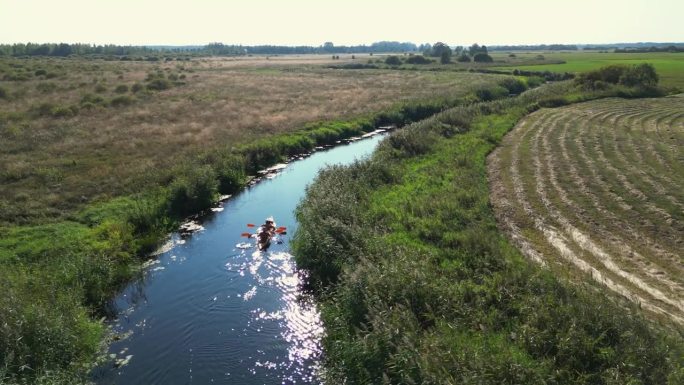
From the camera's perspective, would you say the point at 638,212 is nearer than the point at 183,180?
Yes

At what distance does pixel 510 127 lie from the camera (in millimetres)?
46906

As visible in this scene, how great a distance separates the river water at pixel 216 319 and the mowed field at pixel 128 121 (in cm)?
850

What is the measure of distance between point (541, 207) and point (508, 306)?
40.5 ft

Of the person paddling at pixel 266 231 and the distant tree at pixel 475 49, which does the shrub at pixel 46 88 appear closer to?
the person paddling at pixel 266 231

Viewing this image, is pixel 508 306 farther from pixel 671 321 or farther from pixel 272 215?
pixel 272 215

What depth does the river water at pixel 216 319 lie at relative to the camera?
47.8ft

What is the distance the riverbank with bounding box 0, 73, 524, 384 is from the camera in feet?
43.4

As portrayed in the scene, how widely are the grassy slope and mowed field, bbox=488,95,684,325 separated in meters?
2.30

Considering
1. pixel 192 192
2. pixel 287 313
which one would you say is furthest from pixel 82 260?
pixel 192 192

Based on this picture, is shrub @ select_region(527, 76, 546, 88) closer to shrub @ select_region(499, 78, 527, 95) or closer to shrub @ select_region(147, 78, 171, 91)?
shrub @ select_region(499, 78, 527, 95)

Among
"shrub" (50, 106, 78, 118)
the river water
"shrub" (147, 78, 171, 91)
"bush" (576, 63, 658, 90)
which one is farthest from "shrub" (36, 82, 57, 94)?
A: "bush" (576, 63, 658, 90)

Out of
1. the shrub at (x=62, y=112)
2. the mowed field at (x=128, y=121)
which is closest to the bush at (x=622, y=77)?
the mowed field at (x=128, y=121)

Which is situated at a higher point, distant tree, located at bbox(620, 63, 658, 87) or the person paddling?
distant tree, located at bbox(620, 63, 658, 87)

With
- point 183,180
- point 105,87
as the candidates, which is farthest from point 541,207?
point 105,87
